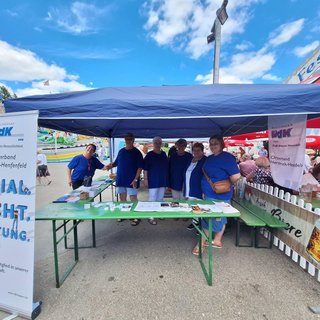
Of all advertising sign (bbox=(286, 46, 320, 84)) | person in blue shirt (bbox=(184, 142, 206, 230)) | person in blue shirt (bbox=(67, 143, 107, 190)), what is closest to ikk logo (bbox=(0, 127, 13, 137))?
person in blue shirt (bbox=(67, 143, 107, 190))

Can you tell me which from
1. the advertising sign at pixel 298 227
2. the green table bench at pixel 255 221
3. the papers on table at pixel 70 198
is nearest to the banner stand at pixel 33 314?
the papers on table at pixel 70 198

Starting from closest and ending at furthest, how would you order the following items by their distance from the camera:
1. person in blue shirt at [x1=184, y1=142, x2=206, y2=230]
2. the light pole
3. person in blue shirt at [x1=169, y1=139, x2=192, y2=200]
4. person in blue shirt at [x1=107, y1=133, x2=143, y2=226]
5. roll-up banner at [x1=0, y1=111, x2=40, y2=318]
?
roll-up banner at [x1=0, y1=111, x2=40, y2=318], person in blue shirt at [x1=184, y1=142, x2=206, y2=230], person in blue shirt at [x1=169, y1=139, x2=192, y2=200], person in blue shirt at [x1=107, y1=133, x2=143, y2=226], the light pole

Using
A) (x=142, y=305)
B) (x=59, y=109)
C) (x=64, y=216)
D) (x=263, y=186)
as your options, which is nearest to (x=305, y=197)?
(x=263, y=186)

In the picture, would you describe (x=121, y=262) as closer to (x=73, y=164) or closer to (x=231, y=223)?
(x=73, y=164)

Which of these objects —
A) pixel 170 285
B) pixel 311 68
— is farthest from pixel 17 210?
pixel 311 68

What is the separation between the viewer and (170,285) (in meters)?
2.22

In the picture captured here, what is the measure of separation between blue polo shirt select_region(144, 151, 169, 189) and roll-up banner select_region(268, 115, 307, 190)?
176cm

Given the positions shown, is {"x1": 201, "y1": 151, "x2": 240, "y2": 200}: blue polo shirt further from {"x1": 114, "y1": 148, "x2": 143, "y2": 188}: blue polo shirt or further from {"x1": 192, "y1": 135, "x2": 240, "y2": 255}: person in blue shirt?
{"x1": 114, "y1": 148, "x2": 143, "y2": 188}: blue polo shirt

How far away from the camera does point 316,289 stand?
2.16 metres

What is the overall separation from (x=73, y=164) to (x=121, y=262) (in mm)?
1957

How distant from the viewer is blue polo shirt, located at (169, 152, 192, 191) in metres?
3.67

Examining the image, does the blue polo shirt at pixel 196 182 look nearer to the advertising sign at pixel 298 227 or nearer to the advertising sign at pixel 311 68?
the advertising sign at pixel 298 227

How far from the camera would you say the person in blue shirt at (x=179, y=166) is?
3.62 metres

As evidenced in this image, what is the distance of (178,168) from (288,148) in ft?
5.80
